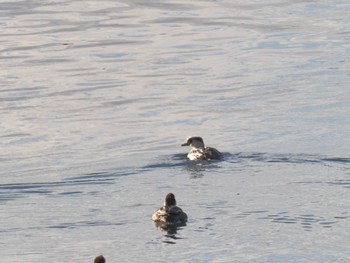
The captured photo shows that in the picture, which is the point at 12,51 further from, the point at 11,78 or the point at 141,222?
the point at 141,222

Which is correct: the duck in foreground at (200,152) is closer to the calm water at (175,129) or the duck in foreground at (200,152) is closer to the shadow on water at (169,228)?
the calm water at (175,129)

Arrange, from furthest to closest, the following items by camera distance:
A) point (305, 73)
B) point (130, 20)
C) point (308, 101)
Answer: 1. point (130, 20)
2. point (305, 73)
3. point (308, 101)

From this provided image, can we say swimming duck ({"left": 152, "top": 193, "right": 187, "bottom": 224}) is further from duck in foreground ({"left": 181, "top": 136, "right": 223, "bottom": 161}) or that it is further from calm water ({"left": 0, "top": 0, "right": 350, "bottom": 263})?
duck in foreground ({"left": 181, "top": 136, "right": 223, "bottom": 161})

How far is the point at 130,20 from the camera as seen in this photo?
37094mm

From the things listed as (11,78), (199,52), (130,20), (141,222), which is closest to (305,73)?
(199,52)

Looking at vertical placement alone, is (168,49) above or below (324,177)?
above

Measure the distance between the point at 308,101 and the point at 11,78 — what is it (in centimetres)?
650

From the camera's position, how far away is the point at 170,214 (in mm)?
17891

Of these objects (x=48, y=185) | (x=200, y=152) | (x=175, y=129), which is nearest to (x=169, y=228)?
(x=48, y=185)

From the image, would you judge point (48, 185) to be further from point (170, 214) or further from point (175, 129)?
point (175, 129)

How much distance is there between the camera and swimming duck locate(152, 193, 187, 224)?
1793cm

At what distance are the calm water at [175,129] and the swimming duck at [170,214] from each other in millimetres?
151

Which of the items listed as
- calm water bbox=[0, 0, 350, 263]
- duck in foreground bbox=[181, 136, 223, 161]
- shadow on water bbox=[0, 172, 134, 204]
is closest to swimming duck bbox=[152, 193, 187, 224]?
calm water bbox=[0, 0, 350, 263]

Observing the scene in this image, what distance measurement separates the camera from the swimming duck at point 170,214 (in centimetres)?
1793
